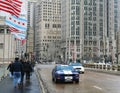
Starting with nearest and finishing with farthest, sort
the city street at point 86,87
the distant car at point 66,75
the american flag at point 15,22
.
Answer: the city street at point 86,87
the distant car at point 66,75
the american flag at point 15,22

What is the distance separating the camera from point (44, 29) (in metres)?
183

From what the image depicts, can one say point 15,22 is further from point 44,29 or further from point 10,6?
point 44,29

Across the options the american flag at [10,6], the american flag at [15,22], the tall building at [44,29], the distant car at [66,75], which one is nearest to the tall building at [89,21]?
the tall building at [44,29]

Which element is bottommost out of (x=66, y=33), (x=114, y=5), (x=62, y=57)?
(x=62, y=57)

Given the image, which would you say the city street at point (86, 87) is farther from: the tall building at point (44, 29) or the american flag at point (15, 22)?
the tall building at point (44, 29)

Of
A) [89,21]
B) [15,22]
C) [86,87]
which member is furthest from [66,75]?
[89,21]

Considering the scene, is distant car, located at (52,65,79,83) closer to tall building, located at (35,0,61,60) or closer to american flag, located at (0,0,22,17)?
american flag, located at (0,0,22,17)

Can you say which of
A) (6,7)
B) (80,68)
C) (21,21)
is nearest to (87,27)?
(80,68)

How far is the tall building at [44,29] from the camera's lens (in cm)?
18532

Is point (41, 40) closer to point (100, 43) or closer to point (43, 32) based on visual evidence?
point (43, 32)

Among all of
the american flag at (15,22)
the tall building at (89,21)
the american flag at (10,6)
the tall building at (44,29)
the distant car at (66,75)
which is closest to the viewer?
the american flag at (10,6)

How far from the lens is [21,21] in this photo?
1256 inches

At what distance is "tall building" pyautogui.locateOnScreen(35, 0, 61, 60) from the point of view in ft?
608

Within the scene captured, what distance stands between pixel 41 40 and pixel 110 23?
38523 millimetres
